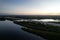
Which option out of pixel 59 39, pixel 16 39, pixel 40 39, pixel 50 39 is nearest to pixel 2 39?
pixel 16 39

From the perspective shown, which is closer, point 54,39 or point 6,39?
point 54,39

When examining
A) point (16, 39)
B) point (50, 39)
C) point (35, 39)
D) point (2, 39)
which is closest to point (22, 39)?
point (16, 39)

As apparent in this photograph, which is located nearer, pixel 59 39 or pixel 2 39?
pixel 59 39

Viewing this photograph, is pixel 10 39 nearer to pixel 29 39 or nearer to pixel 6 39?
pixel 6 39

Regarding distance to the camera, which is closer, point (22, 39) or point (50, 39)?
point (50, 39)

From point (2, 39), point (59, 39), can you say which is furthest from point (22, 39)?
point (59, 39)

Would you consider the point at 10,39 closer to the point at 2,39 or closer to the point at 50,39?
the point at 2,39

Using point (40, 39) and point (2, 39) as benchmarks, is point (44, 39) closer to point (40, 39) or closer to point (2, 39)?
point (40, 39)
